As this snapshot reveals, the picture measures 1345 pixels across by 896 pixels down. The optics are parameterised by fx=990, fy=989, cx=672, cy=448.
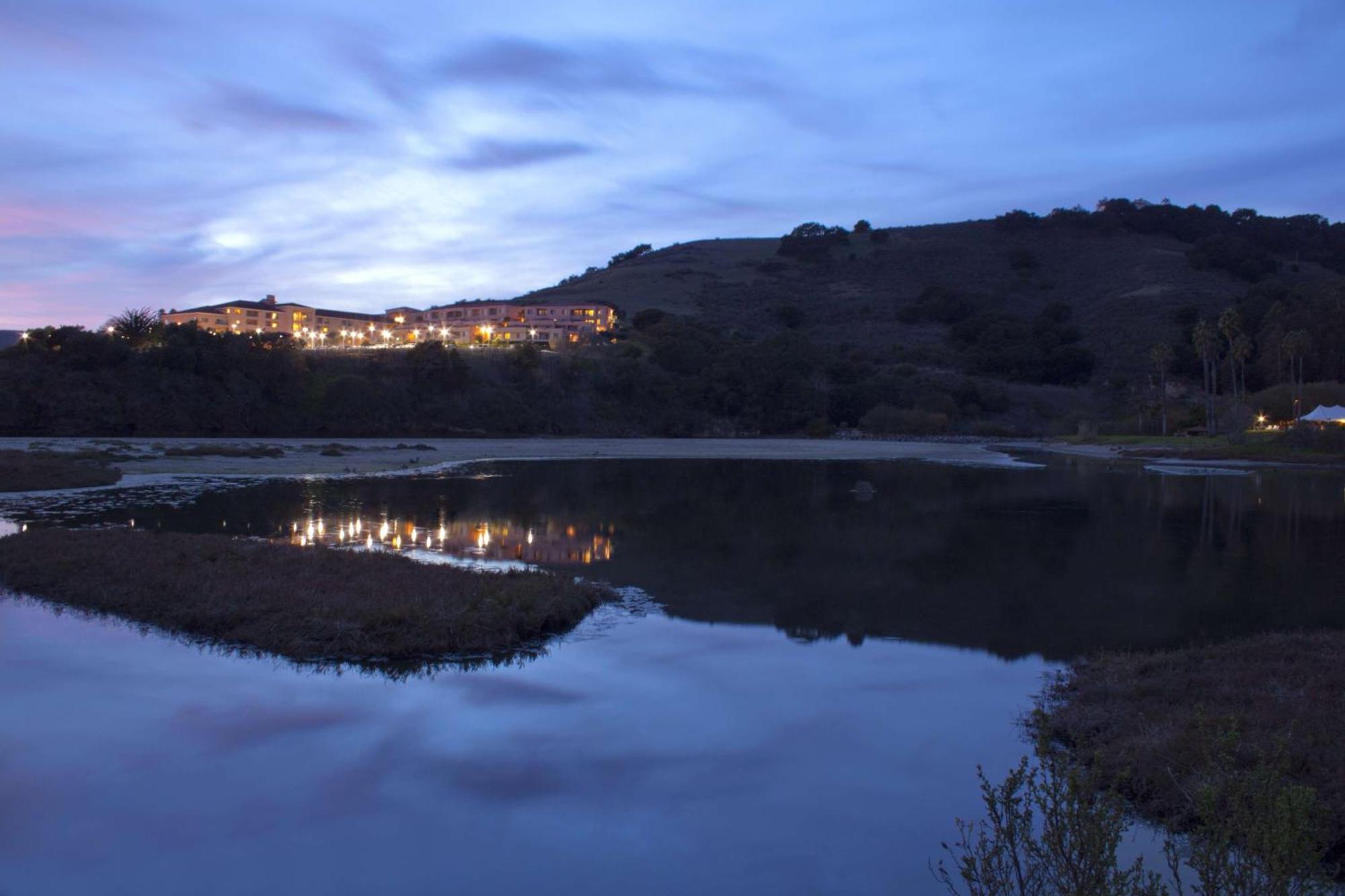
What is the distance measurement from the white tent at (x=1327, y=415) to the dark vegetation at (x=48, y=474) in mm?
71082

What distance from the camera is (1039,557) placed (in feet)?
76.1

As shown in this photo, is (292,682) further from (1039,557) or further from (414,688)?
(1039,557)

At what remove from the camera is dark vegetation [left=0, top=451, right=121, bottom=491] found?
3331cm

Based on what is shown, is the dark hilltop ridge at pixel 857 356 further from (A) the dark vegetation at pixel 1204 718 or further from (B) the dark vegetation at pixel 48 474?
(A) the dark vegetation at pixel 1204 718

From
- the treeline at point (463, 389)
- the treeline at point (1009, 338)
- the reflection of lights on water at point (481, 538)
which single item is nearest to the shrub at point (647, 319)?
the treeline at point (463, 389)

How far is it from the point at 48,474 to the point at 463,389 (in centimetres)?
6280

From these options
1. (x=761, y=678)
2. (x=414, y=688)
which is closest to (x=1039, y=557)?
(x=761, y=678)

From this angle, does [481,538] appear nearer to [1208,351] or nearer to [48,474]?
[48,474]

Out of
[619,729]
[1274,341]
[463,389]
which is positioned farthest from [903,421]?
[619,729]

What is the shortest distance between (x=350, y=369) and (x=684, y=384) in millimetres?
34575

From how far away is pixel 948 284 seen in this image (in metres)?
158

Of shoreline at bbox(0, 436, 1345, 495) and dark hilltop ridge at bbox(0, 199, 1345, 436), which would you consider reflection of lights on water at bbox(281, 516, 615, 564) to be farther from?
dark hilltop ridge at bbox(0, 199, 1345, 436)

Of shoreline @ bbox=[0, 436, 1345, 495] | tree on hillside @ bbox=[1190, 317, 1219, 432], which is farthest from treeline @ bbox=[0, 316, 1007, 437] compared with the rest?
tree on hillside @ bbox=[1190, 317, 1219, 432]

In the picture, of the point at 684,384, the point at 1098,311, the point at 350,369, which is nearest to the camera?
the point at 350,369
